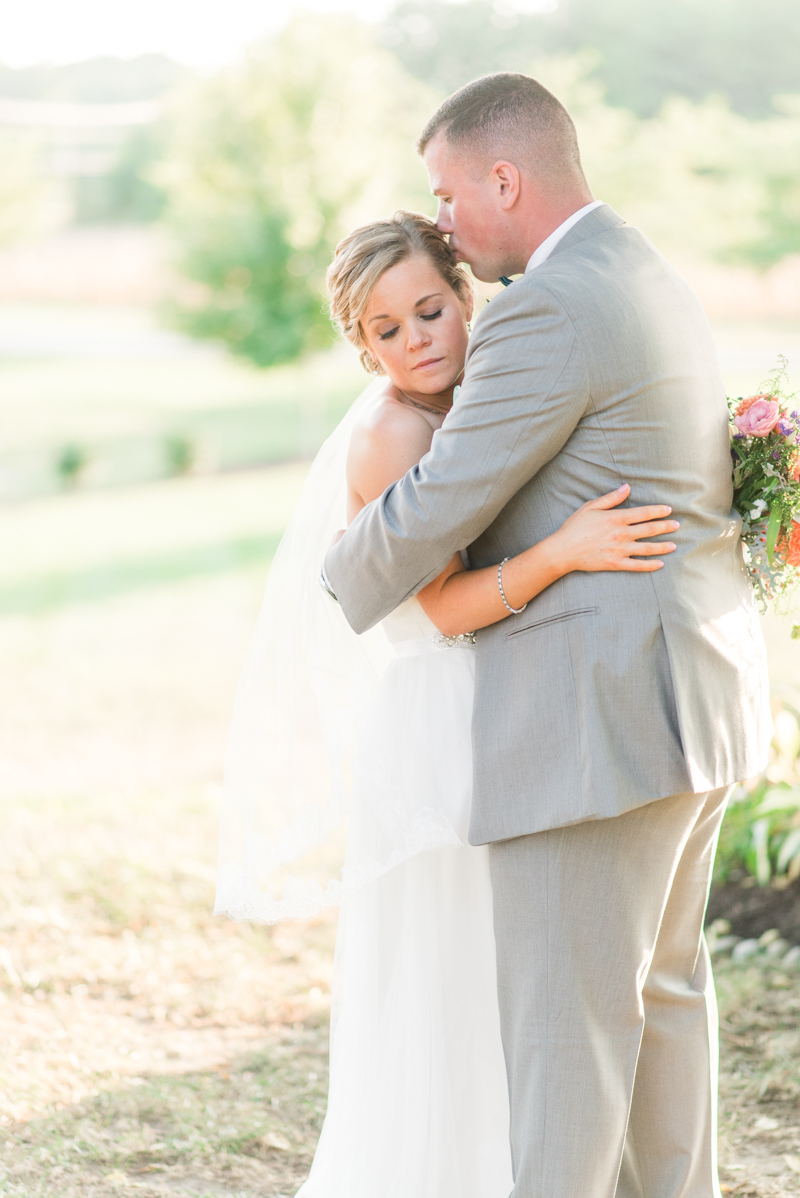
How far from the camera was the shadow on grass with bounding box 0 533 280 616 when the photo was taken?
12578 millimetres

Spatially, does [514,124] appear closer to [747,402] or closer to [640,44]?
[747,402]

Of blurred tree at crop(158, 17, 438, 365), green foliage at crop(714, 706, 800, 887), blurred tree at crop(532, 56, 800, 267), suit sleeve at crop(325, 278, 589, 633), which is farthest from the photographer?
blurred tree at crop(532, 56, 800, 267)

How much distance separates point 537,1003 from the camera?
2039mm

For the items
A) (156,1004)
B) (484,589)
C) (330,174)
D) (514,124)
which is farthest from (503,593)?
(330,174)

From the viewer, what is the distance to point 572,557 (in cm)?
194

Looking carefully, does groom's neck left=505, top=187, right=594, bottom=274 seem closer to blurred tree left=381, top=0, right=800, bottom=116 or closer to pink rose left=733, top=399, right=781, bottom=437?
pink rose left=733, top=399, right=781, bottom=437

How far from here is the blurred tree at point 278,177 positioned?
17500mm

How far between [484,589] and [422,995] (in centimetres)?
95

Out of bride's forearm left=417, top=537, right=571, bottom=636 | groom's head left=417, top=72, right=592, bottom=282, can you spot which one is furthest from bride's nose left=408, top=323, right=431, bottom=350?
bride's forearm left=417, top=537, right=571, bottom=636

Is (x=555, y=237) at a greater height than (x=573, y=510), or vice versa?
(x=555, y=237)

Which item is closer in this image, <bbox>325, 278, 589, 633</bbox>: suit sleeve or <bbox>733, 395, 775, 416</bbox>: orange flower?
<bbox>325, 278, 589, 633</bbox>: suit sleeve

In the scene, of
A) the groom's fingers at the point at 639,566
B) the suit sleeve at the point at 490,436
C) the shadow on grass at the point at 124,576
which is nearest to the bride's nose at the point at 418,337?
the suit sleeve at the point at 490,436

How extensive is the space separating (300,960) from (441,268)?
9.59 feet

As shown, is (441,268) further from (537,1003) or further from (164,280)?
(164,280)
